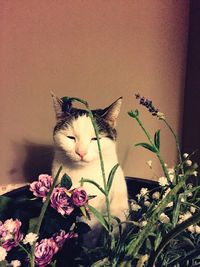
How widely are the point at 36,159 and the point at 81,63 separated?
411 millimetres

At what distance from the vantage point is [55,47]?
110cm

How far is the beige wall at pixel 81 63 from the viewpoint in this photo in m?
1.08

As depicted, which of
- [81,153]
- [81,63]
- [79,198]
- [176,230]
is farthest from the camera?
[81,63]

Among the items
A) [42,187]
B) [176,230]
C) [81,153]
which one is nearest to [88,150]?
[81,153]

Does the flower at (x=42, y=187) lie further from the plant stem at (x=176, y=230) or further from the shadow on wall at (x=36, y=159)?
the shadow on wall at (x=36, y=159)

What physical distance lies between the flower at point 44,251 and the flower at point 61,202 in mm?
55

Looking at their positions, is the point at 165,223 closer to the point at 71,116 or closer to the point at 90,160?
the point at 90,160

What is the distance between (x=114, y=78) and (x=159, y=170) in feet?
1.43

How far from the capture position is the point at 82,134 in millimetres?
790

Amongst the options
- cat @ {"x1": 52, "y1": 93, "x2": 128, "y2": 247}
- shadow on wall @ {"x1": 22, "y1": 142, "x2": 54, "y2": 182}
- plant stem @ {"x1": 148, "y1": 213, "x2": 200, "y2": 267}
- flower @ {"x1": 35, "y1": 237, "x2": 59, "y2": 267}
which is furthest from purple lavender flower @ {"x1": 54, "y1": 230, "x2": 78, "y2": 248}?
shadow on wall @ {"x1": 22, "y1": 142, "x2": 54, "y2": 182}

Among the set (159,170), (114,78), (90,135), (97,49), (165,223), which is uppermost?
(97,49)

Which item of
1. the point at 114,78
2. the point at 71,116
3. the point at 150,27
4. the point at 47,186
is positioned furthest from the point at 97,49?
the point at 47,186

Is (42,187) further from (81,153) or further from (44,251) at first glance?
(81,153)

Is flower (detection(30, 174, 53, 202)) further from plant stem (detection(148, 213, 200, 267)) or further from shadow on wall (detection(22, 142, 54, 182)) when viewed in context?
shadow on wall (detection(22, 142, 54, 182))
